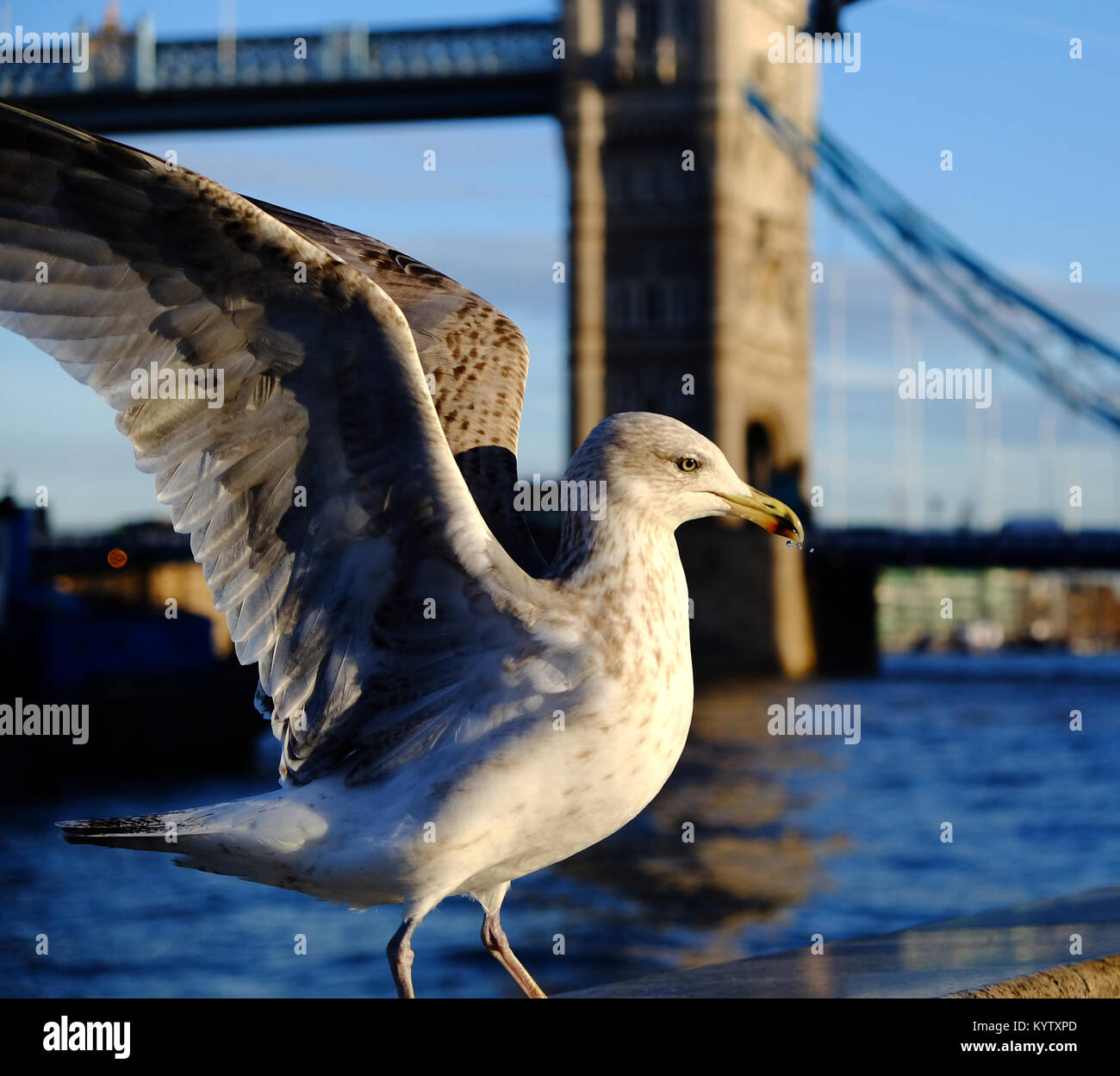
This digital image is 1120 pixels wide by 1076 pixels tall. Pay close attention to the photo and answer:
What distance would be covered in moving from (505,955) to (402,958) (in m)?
0.20

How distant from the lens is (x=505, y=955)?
230 centimetres

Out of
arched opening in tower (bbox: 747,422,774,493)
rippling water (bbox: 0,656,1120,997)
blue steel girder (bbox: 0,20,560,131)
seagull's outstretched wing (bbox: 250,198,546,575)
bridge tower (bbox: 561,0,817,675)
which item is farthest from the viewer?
blue steel girder (bbox: 0,20,560,131)

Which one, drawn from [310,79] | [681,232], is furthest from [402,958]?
[310,79]

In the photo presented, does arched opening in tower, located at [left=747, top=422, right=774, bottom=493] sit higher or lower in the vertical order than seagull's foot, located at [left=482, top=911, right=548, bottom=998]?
higher

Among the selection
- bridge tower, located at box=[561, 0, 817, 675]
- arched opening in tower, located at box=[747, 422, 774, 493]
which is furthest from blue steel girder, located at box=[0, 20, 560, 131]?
arched opening in tower, located at box=[747, 422, 774, 493]

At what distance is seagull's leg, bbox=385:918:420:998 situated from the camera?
6.98ft

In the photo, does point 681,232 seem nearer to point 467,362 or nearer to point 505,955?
point 467,362

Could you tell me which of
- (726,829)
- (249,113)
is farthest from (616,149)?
(726,829)

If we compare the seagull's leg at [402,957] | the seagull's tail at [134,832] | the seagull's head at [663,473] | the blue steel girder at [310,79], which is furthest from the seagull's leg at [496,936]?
the blue steel girder at [310,79]

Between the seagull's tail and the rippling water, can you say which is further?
the rippling water

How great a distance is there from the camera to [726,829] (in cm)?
1727

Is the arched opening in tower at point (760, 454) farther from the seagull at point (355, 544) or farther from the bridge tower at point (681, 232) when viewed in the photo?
the seagull at point (355, 544)

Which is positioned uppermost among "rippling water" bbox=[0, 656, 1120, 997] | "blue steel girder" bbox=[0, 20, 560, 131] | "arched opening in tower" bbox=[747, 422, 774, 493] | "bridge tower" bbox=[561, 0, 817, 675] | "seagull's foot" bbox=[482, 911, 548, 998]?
"blue steel girder" bbox=[0, 20, 560, 131]

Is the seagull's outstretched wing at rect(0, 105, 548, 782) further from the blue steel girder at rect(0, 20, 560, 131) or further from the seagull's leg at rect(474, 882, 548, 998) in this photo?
the blue steel girder at rect(0, 20, 560, 131)
